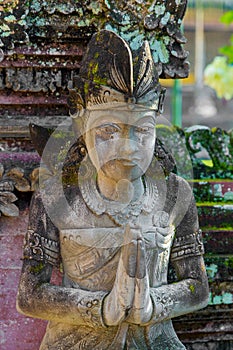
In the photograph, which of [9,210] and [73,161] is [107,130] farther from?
[9,210]

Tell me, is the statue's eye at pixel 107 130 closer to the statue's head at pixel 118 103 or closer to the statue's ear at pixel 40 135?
the statue's head at pixel 118 103

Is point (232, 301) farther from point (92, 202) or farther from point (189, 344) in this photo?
point (92, 202)

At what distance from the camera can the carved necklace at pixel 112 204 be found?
11.2 ft

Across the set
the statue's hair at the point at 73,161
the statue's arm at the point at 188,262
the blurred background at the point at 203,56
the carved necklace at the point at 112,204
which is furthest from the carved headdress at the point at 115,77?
the blurred background at the point at 203,56

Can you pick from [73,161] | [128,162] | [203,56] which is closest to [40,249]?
[73,161]

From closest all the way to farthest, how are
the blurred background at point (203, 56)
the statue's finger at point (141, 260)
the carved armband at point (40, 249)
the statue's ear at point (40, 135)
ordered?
the statue's finger at point (141, 260) → the carved armband at point (40, 249) → the statue's ear at point (40, 135) → the blurred background at point (203, 56)

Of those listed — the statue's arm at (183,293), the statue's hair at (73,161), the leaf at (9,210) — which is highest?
the statue's hair at (73,161)

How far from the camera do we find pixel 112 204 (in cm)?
344

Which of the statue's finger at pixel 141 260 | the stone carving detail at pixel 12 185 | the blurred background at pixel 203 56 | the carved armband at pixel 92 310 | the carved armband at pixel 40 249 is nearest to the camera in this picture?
the statue's finger at pixel 141 260

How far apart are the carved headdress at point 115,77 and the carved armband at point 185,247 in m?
0.56

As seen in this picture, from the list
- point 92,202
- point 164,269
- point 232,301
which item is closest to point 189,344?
point 232,301

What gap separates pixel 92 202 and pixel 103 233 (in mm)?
131

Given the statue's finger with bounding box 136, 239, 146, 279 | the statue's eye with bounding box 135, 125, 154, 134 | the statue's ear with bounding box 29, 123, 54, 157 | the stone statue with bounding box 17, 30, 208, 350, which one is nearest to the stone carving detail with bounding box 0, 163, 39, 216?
the statue's ear with bounding box 29, 123, 54, 157

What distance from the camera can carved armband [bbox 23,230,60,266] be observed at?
3.40m
